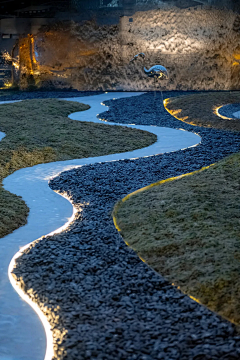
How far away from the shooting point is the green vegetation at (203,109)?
261 inches

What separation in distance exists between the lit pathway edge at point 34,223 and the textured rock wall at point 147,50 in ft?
16.9

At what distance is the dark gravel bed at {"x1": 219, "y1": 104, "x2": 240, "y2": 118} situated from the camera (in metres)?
7.36

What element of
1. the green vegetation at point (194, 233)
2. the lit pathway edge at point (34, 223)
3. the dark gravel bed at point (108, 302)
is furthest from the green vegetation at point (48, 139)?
the green vegetation at point (194, 233)

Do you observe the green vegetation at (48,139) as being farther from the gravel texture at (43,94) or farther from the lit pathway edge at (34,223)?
the gravel texture at (43,94)

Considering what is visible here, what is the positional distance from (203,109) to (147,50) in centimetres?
464

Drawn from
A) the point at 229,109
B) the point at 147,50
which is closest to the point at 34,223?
the point at 229,109

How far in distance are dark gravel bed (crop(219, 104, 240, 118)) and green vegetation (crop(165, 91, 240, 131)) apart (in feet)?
0.46

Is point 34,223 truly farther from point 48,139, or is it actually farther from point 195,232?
point 48,139

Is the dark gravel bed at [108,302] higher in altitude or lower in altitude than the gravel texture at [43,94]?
lower

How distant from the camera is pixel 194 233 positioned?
263 cm

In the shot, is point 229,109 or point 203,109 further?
point 229,109

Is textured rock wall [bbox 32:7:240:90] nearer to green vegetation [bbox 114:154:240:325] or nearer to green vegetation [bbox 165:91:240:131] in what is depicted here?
green vegetation [bbox 165:91:240:131]

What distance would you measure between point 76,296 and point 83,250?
1.81 ft

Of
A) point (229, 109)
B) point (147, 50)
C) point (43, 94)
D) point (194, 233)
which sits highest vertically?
point (147, 50)
